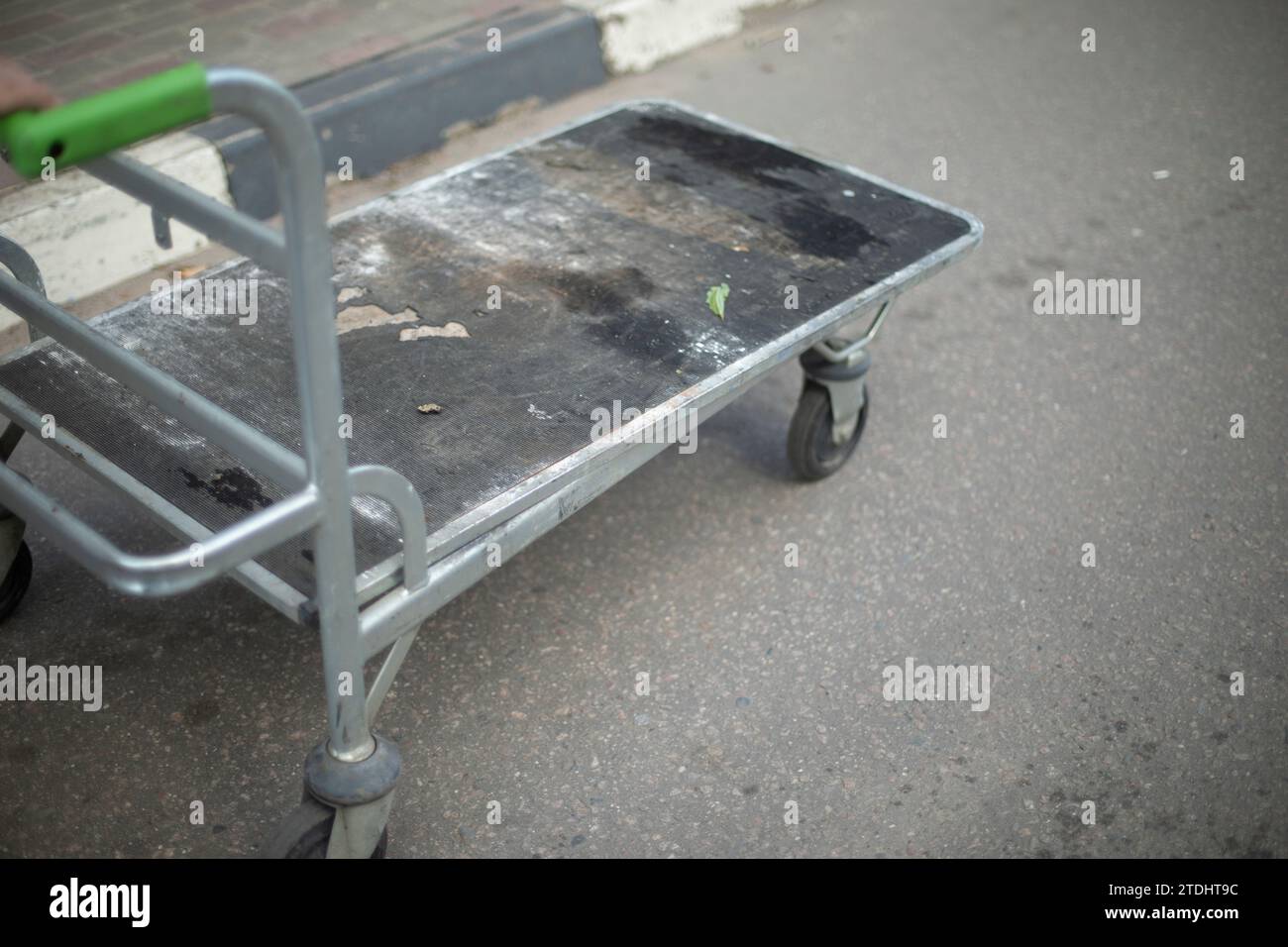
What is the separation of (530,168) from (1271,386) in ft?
6.64

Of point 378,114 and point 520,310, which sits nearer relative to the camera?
point 520,310

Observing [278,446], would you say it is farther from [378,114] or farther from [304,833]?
[378,114]

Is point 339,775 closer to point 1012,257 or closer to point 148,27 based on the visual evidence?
point 1012,257

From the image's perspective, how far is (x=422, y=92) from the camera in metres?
4.12

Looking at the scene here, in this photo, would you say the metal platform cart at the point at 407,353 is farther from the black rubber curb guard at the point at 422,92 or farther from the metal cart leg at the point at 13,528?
the black rubber curb guard at the point at 422,92

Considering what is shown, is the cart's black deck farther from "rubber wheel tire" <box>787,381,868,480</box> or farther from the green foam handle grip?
the green foam handle grip

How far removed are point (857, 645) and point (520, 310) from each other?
951mm

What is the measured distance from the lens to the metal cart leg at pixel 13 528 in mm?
2252

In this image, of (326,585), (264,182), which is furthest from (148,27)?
(326,585)

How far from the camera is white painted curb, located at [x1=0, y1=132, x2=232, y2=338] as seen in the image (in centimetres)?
323

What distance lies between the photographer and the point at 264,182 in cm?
377

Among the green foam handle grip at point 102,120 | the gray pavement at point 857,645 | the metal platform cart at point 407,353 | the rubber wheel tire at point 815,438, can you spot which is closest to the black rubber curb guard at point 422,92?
the metal platform cart at point 407,353

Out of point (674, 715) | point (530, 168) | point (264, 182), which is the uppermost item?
point (530, 168)

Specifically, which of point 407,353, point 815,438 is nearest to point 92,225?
point 407,353
